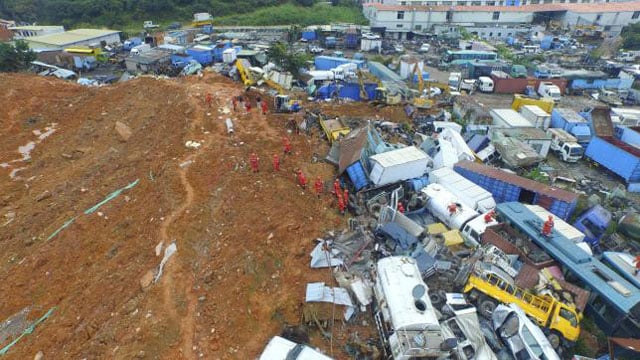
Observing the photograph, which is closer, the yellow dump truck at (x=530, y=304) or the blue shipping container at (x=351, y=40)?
the yellow dump truck at (x=530, y=304)

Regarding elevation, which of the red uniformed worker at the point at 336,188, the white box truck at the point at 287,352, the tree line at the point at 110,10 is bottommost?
the white box truck at the point at 287,352

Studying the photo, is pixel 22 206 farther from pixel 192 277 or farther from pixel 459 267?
pixel 459 267

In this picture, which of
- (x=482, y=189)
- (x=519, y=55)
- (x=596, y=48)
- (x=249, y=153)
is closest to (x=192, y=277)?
(x=249, y=153)

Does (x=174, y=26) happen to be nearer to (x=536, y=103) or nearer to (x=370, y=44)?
(x=370, y=44)

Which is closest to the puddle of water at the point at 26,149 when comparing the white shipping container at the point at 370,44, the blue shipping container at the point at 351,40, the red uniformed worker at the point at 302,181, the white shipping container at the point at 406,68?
the red uniformed worker at the point at 302,181

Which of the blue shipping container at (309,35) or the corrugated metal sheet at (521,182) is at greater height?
the blue shipping container at (309,35)


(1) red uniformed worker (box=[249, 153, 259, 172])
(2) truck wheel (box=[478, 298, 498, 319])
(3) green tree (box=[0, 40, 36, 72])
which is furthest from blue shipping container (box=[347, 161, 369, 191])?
(3) green tree (box=[0, 40, 36, 72])

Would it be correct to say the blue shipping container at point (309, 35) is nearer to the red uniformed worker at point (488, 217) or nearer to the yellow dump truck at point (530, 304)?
the red uniformed worker at point (488, 217)
